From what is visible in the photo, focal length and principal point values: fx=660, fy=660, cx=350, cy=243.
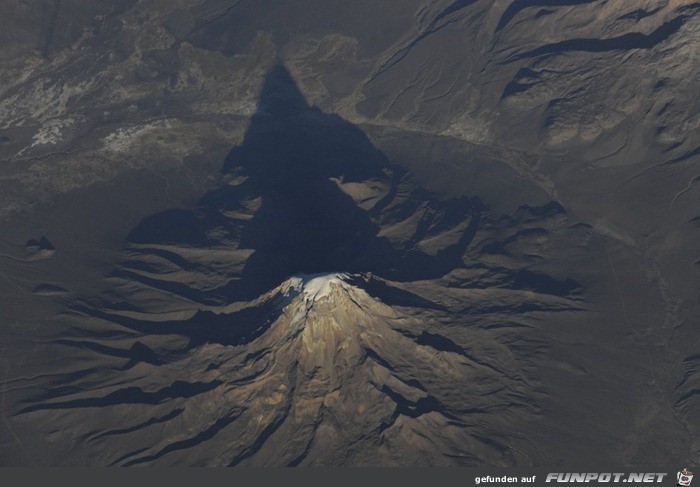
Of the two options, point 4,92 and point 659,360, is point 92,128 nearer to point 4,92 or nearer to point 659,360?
point 4,92

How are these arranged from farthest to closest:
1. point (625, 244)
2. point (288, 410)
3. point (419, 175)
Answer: point (419, 175) < point (625, 244) < point (288, 410)

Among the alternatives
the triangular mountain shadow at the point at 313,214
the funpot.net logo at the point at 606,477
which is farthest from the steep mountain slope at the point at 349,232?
the funpot.net logo at the point at 606,477

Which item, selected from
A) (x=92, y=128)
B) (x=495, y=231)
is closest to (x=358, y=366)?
(x=495, y=231)

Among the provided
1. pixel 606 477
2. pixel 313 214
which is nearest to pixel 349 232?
pixel 313 214

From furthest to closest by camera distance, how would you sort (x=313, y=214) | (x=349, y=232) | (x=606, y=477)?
(x=313, y=214), (x=349, y=232), (x=606, y=477)

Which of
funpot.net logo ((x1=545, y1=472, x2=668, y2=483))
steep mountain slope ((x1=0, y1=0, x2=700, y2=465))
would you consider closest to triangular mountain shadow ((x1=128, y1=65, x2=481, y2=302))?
steep mountain slope ((x1=0, y1=0, x2=700, y2=465))

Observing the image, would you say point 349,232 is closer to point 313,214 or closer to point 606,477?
point 313,214

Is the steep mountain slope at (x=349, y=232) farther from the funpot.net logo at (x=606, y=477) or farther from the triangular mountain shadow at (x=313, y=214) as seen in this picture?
the funpot.net logo at (x=606, y=477)

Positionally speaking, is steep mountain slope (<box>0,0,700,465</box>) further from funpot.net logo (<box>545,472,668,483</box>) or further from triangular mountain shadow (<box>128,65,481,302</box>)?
funpot.net logo (<box>545,472,668,483</box>)

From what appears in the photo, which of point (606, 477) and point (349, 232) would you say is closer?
point (606, 477)
